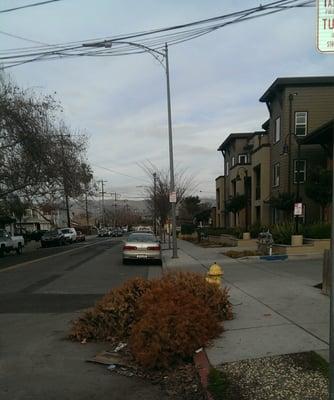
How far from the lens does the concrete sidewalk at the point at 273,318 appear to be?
645 cm

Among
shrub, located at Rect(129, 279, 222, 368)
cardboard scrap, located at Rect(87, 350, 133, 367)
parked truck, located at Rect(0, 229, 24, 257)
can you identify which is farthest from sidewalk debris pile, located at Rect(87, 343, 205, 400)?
parked truck, located at Rect(0, 229, 24, 257)

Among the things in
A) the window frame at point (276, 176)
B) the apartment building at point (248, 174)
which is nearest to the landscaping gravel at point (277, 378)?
the window frame at point (276, 176)

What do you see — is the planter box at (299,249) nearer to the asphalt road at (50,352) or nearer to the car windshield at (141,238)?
the car windshield at (141,238)

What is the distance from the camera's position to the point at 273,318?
27.2 feet

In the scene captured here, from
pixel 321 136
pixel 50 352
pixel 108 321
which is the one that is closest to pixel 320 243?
pixel 321 136

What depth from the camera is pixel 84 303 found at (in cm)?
1152

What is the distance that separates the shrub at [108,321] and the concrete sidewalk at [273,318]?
1508 millimetres

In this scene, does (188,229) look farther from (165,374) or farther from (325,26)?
(325,26)

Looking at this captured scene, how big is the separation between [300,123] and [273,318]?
25.3 metres

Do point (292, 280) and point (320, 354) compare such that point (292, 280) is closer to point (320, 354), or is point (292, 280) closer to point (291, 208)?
point (320, 354)

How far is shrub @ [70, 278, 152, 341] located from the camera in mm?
7992

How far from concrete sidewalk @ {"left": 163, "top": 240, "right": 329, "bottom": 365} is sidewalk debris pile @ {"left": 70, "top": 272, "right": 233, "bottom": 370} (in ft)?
1.03

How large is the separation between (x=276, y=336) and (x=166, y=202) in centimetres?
4357

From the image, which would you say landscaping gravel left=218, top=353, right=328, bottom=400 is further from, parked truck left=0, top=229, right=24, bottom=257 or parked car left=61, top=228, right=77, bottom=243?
parked car left=61, top=228, right=77, bottom=243
